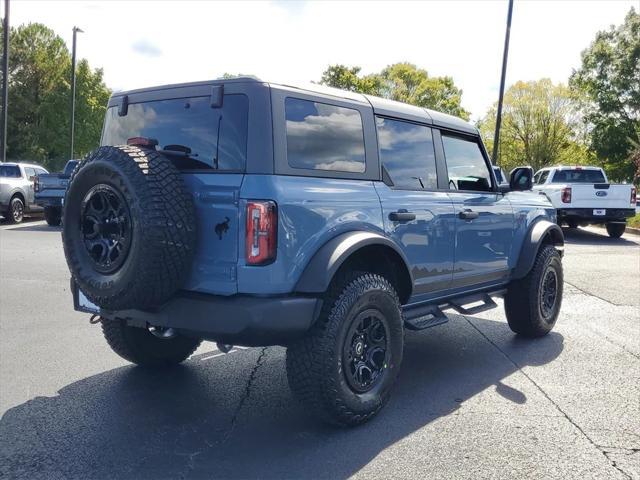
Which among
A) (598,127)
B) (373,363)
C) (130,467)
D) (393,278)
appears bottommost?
(130,467)

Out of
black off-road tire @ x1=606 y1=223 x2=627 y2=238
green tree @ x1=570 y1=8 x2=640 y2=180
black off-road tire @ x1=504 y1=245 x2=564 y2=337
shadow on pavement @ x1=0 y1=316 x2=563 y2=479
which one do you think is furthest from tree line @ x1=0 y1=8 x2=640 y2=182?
shadow on pavement @ x1=0 y1=316 x2=563 y2=479

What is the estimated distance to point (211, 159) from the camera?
11.4 ft

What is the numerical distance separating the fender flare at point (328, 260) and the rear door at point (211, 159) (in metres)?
0.39

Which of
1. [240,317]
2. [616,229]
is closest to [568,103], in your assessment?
[616,229]

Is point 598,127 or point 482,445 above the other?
point 598,127

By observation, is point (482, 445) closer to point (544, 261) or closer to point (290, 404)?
point (290, 404)

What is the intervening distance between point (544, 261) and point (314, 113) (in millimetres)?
3194

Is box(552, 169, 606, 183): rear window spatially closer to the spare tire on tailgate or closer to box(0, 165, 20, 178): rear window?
box(0, 165, 20, 178): rear window

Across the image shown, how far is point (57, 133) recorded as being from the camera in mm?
46438

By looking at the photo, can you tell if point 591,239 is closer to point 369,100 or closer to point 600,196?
point 600,196

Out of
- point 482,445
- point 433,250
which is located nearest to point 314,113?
point 433,250

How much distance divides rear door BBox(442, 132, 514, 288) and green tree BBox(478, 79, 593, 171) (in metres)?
41.6

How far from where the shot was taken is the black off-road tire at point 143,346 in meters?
4.41

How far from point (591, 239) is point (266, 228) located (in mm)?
14675
